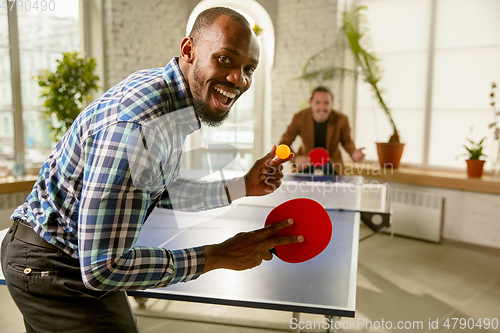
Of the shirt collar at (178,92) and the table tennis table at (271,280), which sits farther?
the table tennis table at (271,280)

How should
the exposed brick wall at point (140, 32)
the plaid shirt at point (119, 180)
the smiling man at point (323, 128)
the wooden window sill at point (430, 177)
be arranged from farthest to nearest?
Answer: the exposed brick wall at point (140, 32) < the smiling man at point (323, 128) < the wooden window sill at point (430, 177) < the plaid shirt at point (119, 180)

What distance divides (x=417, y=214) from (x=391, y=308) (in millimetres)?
1943

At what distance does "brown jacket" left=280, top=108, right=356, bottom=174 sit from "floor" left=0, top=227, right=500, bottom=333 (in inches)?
48.9

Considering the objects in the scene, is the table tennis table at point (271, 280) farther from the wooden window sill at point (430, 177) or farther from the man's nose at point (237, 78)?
the wooden window sill at point (430, 177)

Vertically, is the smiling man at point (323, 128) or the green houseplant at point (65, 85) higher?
the green houseplant at point (65, 85)

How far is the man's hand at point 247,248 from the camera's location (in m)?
0.95

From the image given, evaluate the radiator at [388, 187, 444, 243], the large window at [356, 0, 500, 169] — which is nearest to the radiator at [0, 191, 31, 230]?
the radiator at [388, 187, 444, 243]

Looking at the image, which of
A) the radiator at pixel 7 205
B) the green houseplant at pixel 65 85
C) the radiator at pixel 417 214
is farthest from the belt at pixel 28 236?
the radiator at pixel 417 214

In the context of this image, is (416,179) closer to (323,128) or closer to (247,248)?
(323,128)

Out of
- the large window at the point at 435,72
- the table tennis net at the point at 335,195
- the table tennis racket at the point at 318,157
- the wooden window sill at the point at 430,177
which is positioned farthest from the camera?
the large window at the point at 435,72

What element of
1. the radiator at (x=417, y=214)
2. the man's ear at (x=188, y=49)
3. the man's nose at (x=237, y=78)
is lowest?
the radiator at (x=417, y=214)

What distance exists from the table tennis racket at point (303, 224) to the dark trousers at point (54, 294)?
512 mm

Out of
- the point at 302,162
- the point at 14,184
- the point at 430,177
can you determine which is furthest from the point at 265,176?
the point at 430,177

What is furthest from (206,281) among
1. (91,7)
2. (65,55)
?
(91,7)
